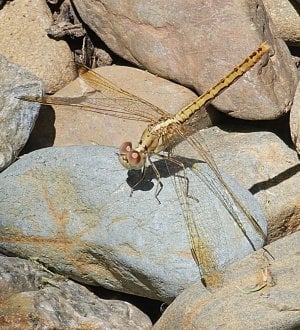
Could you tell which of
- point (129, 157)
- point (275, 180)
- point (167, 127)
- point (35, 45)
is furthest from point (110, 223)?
point (35, 45)

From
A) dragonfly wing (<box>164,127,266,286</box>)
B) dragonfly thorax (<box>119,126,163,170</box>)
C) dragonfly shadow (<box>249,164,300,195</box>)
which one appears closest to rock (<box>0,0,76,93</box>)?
dragonfly thorax (<box>119,126,163,170</box>)

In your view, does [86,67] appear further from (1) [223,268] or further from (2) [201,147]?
(1) [223,268]

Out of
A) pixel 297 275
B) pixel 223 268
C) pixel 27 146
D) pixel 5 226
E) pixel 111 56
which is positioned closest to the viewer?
pixel 297 275

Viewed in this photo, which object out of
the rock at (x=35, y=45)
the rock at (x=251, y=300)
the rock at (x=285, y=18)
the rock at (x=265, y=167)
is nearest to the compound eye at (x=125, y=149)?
the rock at (x=265, y=167)

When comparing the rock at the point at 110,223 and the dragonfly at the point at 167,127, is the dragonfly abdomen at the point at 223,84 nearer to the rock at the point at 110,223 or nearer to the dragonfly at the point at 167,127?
the dragonfly at the point at 167,127

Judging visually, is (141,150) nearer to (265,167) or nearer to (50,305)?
(265,167)

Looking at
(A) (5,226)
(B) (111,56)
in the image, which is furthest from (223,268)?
(B) (111,56)
